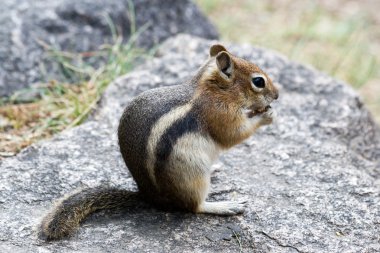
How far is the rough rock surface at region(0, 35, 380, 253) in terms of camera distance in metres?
3.41

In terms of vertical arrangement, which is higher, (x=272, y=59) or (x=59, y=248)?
(x=272, y=59)

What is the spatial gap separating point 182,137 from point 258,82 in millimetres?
630

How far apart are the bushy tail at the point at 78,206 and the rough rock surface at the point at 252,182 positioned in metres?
0.05

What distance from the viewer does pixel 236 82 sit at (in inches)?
143

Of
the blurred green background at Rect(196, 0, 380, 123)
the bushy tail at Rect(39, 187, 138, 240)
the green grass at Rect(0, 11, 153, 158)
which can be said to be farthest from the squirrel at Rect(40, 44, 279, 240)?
the blurred green background at Rect(196, 0, 380, 123)

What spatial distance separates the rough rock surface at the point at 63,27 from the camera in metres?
5.47

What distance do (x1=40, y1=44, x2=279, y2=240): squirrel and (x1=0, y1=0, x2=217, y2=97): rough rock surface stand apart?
7.33 feet

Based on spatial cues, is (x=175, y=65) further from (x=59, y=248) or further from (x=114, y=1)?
(x=59, y=248)

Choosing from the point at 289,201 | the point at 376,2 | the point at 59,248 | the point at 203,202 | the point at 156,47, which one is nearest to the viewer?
the point at 59,248

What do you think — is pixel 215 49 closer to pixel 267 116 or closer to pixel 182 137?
pixel 267 116

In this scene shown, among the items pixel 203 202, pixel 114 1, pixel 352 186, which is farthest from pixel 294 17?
pixel 203 202

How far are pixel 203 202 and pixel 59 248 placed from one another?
→ 2.74 feet

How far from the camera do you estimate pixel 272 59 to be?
552cm

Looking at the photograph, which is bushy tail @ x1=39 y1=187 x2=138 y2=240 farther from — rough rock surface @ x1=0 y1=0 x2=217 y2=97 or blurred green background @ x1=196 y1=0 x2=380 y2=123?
blurred green background @ x1=196 y1=0 x2=380 y2=123
